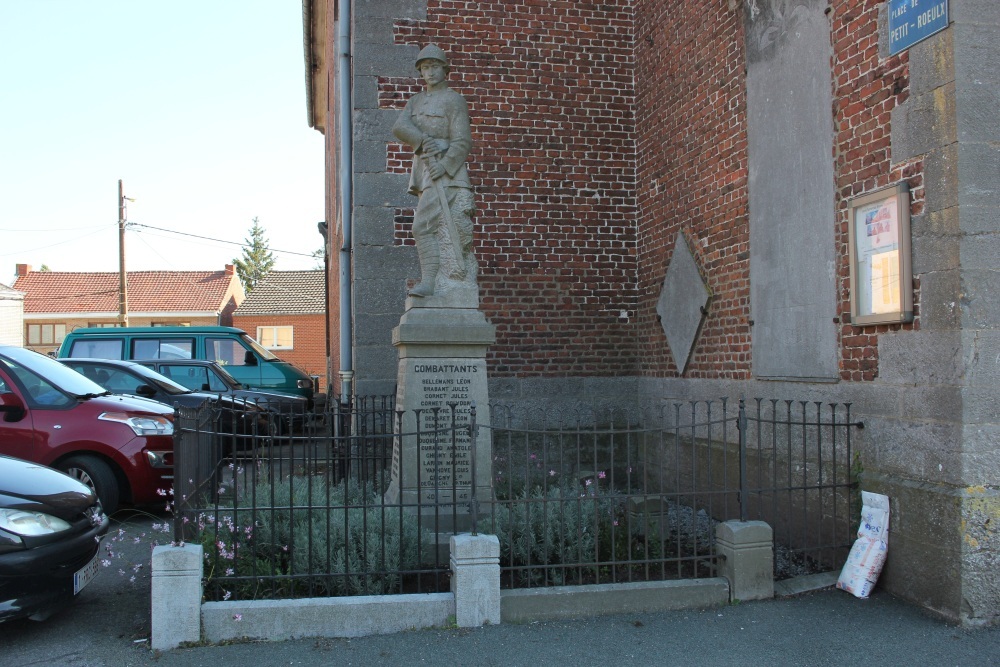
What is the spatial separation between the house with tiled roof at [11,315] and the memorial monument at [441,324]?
42753mm

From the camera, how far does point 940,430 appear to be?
199 inches

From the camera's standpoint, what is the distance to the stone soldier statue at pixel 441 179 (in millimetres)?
6652

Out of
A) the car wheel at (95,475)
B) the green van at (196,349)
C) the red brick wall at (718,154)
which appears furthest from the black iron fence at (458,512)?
the green van at (196,349)

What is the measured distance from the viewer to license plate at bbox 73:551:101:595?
486 cm

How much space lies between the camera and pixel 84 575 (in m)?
5.00

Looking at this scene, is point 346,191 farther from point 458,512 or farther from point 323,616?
point 323,616

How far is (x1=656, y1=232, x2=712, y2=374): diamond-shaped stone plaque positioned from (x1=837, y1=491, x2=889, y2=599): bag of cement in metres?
3.05

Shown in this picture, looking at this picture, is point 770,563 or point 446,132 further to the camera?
point 446,132

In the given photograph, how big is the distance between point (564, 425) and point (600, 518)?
3.27m

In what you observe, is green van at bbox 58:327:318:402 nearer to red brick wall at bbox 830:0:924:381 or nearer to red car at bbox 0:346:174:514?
red car at bbox 0:346:174:514

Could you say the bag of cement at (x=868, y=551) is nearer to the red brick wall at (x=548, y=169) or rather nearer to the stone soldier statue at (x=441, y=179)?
the stone soldier statue at (x=441, y=179)

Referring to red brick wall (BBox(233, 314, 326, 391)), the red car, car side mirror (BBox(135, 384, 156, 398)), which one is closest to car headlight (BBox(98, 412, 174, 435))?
the red car

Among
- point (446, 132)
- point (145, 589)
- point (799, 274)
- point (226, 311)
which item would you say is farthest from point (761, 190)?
point (226, 311)

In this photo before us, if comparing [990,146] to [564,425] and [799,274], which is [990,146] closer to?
[799,274]
